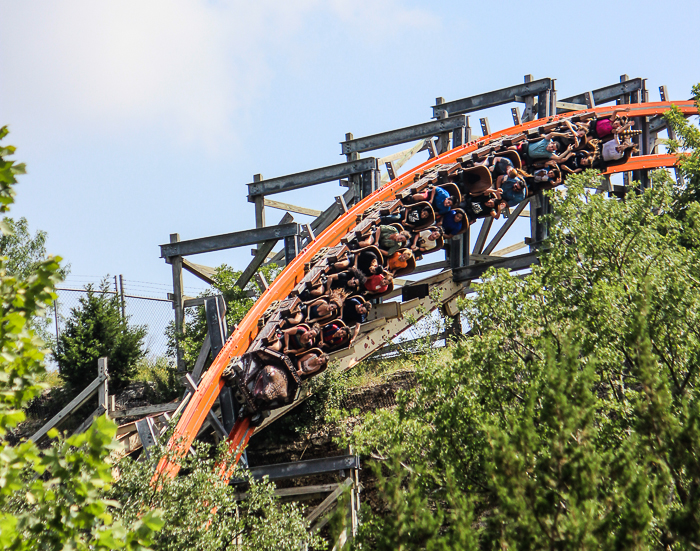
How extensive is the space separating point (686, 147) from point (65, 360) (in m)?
11.3

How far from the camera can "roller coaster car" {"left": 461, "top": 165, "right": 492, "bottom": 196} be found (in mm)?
14555

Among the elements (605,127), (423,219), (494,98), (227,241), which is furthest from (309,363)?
(605,127)

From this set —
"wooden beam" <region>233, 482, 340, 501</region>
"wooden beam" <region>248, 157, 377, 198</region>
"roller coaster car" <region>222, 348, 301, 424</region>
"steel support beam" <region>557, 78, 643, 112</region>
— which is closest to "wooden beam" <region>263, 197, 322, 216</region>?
"wooden beam" <region>248, 157, 377, 198</region>

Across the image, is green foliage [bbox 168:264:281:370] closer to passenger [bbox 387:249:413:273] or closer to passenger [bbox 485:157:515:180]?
passenger [bbox 387:249:413:273]

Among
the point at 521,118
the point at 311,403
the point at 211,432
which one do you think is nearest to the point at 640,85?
the point at 521,118

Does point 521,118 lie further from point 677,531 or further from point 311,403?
point 677,531

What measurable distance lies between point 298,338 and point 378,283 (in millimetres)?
1851

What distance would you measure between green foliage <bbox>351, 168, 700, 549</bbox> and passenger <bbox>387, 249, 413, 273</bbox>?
13.3 feet

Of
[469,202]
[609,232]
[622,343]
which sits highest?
[469,202]

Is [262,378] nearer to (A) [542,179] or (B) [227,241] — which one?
(B) [227,241]

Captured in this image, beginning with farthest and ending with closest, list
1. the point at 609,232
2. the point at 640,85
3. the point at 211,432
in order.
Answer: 1. the point at 640,85
2. the point at 211,432
3. the point at 609,232

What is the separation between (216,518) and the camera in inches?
320

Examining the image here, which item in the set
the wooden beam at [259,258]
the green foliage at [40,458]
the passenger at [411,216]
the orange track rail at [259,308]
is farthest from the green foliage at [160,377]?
the green foliage at [40,458]

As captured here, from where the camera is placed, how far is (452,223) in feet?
46.9
